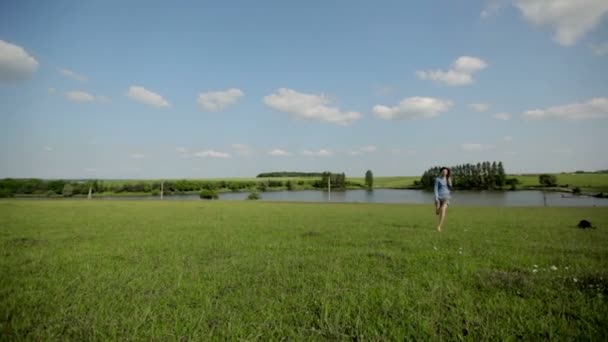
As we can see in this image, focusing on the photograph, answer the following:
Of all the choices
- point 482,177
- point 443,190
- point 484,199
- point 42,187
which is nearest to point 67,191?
point 42,187

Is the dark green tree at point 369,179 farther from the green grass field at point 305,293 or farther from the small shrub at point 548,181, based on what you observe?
the green grass field at point 305,293

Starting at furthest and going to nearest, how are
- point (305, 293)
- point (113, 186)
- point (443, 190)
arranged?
point (113, 186) < point (443, 190) < point (305, 293)

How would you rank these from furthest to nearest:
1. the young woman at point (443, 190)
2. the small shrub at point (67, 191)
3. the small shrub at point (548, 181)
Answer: the small shrub at point (548, 181) → the small shrub at point (67, 191) → the young woman at point (443, 190)

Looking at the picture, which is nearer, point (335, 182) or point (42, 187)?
point (42, 187)

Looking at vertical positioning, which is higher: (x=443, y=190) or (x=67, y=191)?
(x=443, y=190)

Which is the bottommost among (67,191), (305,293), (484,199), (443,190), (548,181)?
(484,199)

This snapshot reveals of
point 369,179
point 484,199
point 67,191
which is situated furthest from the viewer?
point 369,179

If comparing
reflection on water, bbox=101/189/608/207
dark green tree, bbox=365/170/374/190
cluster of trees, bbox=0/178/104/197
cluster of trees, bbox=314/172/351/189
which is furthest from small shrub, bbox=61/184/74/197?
dark green tree, bbox=365/170/374/190

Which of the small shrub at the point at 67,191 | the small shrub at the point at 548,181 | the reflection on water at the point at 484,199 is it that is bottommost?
the reflection on water at the point at 484,199

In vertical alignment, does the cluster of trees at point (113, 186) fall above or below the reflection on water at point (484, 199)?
above

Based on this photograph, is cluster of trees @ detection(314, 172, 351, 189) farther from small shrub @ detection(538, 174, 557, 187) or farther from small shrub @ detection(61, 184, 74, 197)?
small shrub @ detection(61, 184, 74, 197)

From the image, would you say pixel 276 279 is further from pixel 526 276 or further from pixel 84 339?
pixel 526 276

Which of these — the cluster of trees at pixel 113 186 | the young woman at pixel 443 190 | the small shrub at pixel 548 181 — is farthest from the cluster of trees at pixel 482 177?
the young woman at pixel 443 190

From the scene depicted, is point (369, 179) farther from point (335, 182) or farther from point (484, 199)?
point (484, 199)
